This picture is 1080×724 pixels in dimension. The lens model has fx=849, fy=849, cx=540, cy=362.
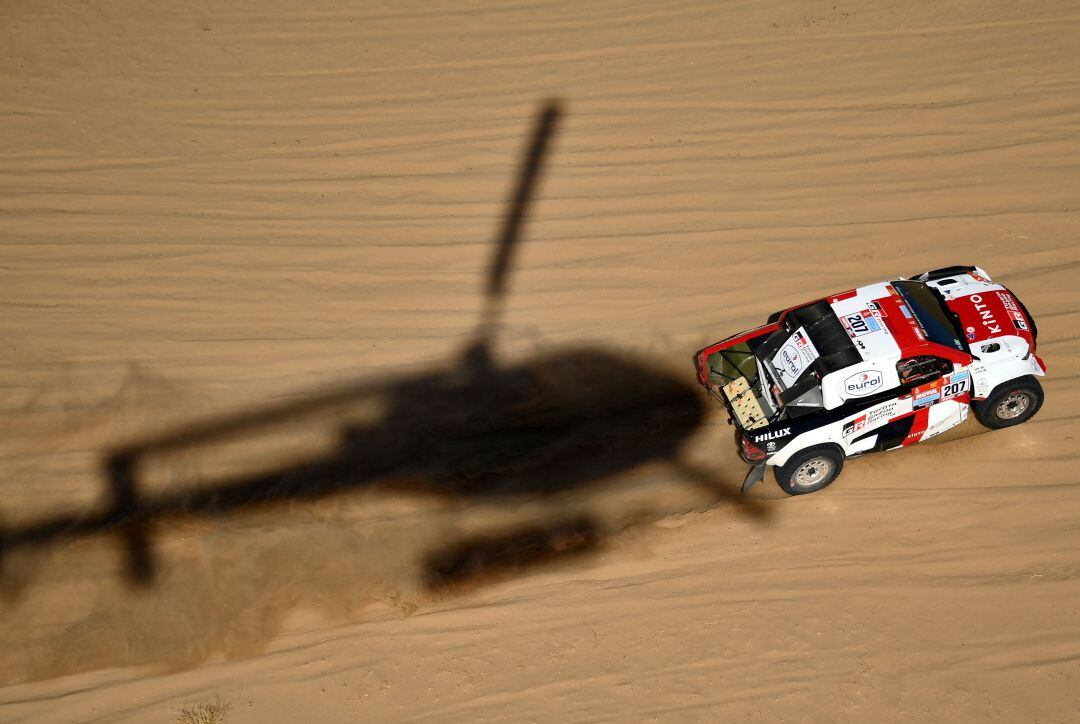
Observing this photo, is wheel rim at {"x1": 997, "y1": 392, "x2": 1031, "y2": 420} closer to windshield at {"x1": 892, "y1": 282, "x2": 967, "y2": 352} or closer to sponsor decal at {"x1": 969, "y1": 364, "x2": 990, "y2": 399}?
sponsor decal at {"x1": 969, "y1": 364, "x2": 990, "y2": 399}

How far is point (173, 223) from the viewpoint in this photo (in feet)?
30.1

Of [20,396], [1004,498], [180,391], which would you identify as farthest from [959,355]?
[20,396]

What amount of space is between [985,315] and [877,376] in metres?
1.26

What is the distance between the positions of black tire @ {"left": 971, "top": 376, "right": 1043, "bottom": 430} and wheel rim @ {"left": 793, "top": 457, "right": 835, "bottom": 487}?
1.44 metres

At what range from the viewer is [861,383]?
22.4 feet

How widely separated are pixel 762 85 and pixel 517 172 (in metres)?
3.16

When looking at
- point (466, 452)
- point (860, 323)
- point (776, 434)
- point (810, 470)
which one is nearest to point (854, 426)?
point (810, 470)

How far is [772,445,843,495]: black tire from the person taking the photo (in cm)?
693

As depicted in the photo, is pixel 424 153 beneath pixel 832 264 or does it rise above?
above

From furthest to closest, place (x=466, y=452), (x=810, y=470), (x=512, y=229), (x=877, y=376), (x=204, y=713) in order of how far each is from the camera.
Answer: (x=512, y=229) → (x=466, y=452) → (x=810, y=470) → (x=877, y=376) → (x=204, y=713)

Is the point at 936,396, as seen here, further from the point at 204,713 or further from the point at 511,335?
the point at 204,713

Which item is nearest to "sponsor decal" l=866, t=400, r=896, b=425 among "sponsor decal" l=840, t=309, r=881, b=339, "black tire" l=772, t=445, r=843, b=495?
"black tire" l=772, t=445, r=843, b=495

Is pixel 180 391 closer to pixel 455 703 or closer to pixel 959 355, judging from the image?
pixel 455 703

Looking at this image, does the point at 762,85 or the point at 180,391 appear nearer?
the point at 180,391
